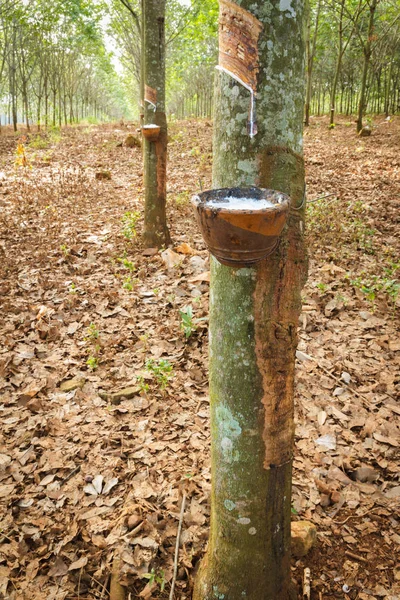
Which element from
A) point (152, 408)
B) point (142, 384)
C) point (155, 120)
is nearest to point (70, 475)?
point (152, 408)

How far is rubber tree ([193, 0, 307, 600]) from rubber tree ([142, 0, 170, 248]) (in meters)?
4.36

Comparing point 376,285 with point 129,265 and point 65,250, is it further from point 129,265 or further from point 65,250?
point 65,250

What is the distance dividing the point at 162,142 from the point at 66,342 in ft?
9.73

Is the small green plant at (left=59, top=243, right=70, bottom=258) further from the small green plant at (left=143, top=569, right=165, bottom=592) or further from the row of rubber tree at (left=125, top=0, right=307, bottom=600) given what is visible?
the row of rubber tree at (left=125, top=0, right=307, bottom=600)

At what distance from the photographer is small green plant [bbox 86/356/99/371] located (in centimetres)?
361

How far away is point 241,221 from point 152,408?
2.42 metres

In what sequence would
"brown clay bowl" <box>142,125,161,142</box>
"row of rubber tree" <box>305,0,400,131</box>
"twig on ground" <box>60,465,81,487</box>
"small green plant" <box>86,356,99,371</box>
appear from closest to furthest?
1. "twig on ground" <box>60,465,81,487</box>
2. "small green plant" <box>86,356,99,371</box>
3. "brown clay bowl" <box>142,125,161,142</box>
4. "row of rubber tree" <box>305,0,400,131</box>

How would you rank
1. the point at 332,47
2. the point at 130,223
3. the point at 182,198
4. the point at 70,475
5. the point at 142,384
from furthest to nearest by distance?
the point at 332,47, the point at 182,198, the point at 130,223, the point at 142,384, the point at 70,475

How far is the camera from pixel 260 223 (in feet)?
3.46

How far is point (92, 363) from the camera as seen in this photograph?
363 cm

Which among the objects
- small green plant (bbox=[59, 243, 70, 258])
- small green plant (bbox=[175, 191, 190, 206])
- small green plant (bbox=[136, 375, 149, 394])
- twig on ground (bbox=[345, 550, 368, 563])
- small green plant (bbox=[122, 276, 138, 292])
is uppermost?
small green plant (bbox=[175, 191, 190, 206])

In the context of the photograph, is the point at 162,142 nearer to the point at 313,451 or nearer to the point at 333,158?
the point at 313,451

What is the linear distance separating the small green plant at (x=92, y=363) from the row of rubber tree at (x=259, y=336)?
7.06ft

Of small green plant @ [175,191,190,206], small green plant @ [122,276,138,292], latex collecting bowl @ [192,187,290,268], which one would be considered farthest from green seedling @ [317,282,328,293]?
small green plant @ [175,191,190,206]
